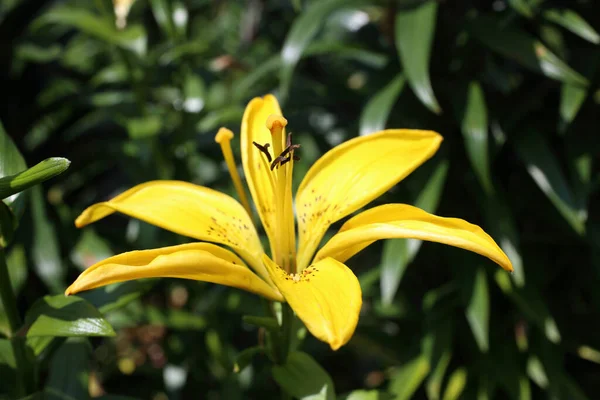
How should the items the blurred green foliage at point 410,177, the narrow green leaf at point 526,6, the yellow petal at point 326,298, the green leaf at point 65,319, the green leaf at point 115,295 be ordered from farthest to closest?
the blurred green foliage at point 410,177
the narrow green leaf at point 526,6
the green leaf at point 115,295
the green leaf at point 65,319
the yellow petal at point 326,298

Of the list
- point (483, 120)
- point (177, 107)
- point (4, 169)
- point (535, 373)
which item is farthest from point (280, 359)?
point (177, 107)

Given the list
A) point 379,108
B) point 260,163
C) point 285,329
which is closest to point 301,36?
point 379,108

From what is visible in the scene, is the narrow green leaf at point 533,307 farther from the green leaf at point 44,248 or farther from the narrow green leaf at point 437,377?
the green leaf at point 44,248

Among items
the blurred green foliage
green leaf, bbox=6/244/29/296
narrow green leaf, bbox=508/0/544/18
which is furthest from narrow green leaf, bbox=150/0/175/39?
narrow green leaf, bbox=508/0/544/18

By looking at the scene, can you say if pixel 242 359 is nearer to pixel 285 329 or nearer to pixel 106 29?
pixel 285 329

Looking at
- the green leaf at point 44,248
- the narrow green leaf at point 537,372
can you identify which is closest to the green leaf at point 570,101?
the narrow green leaf at point 537,372

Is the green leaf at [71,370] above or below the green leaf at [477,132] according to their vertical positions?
above

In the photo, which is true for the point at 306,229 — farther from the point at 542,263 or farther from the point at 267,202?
the point at 542,263
